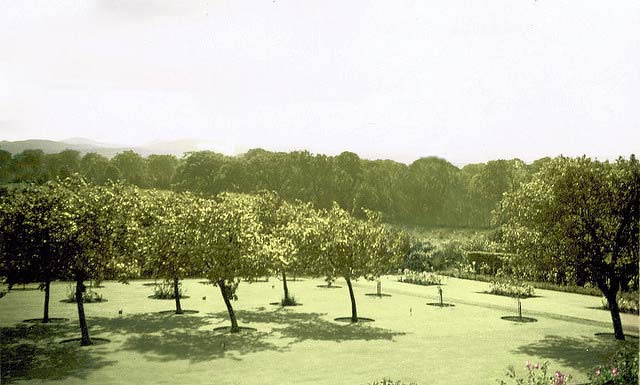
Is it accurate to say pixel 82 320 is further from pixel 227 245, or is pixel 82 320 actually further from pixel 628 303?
pixel 628 303

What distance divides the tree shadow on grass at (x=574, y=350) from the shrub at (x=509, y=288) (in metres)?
11.9

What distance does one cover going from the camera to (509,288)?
131 feet

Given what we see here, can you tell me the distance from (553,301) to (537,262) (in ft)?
46.7

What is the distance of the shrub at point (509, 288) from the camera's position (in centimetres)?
3790

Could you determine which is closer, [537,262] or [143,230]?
[537,262]

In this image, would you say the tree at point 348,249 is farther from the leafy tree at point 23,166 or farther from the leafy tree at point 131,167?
the leafy tree at point 131,167

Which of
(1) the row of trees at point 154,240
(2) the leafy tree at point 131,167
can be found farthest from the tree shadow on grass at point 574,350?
(2) the leafy tree at point 131,167

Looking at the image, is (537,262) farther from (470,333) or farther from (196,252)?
(196,252)

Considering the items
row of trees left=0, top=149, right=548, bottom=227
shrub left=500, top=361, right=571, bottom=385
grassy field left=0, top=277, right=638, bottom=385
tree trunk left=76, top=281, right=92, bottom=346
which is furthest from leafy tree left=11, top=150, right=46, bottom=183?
row of trees left=0, top=149, right=548, bottom=227

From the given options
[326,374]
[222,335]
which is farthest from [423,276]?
[326,374]

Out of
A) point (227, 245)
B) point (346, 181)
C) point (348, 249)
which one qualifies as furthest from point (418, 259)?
point (346, 181)

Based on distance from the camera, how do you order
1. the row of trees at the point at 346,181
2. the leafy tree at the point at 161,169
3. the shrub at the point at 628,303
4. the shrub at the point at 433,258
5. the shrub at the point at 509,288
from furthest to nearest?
the leafy tree at the point at 161,169 → the row of trees at the point at 346,181 → the shrub at the point at 433,258 → the shrub at the point at 509,288 → the shrub at the point at 628,303

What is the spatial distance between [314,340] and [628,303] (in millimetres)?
18363

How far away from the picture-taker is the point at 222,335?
84.6 feet
